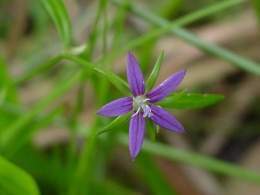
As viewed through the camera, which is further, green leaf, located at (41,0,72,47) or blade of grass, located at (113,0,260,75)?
blade of grass, located at (113,0,260,75)

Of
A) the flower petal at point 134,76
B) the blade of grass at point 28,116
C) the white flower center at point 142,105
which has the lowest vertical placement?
the white flower center at point 142,105

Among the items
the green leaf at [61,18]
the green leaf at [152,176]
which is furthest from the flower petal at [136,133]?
the green leaf at [152,176]

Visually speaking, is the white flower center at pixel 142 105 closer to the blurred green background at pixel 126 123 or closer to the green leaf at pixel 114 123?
the green leaf at pixel 114 123

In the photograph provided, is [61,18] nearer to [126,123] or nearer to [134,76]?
[134,76]

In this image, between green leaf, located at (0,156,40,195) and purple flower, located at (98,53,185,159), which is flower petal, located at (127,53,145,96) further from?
green leaf, located at (0,156,40,195)

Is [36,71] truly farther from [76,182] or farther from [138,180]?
[138,180]

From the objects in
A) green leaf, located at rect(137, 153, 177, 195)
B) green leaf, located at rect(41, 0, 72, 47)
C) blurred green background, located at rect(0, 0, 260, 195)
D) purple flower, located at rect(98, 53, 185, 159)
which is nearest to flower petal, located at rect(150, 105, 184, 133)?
purple flower, located at rect(98, 53, 185, 159)

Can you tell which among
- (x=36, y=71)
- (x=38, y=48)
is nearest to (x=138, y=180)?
(x=38, y=48)
